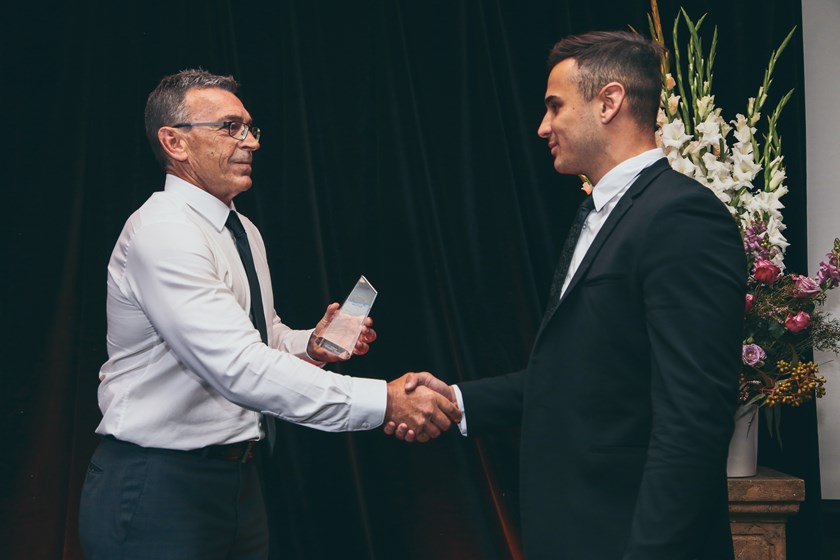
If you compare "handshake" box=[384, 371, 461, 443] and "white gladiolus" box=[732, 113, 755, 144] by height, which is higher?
"white gladiolus" box=[732, 113, 755, 144]

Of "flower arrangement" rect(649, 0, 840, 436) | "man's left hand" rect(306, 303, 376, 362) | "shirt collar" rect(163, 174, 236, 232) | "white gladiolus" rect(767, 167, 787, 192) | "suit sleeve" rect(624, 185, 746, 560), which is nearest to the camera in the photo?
"suit sleeve" rect(624, 185, 746, 560)

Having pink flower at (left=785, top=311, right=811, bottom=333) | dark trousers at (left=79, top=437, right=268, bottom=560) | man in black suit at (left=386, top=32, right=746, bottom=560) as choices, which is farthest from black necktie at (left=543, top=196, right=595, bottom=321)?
pink flower at (left=785, top=311, right=811, bottom=333)

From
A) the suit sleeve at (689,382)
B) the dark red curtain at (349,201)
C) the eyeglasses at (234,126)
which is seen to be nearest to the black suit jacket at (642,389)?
the suit sleeve at (689,382)

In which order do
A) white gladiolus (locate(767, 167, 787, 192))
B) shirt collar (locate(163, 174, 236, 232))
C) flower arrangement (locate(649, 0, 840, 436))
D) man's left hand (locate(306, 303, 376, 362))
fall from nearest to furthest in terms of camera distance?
shirt collar (locate(163, 174, 236, 232)), man's left hand (locate(306, 303, 376, 362)), flower arrangement (locate(649, 0, 840, 436)), white gladiolus (locate(767, 167, 787, 192))

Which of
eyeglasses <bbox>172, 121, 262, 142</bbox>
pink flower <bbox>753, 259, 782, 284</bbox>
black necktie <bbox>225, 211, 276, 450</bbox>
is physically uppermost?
eyeglasses <bbox>172, 121, 262, 142</bbox>

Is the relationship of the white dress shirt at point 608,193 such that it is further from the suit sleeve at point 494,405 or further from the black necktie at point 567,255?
the suit sleeve at point 494,405

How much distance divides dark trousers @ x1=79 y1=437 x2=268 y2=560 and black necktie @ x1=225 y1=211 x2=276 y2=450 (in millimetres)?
206

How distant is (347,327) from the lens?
7.48 ft

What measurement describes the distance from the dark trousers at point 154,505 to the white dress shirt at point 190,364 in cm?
5

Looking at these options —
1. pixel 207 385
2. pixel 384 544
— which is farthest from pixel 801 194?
pixel 207 385

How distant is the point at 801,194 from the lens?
10.5 ft

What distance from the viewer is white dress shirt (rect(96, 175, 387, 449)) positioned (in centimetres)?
183

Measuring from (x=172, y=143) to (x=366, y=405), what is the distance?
2.78 ft

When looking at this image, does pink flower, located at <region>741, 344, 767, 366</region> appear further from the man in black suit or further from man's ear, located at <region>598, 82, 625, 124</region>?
man's ear, located at <region>598, 82, 625, 124</region>
